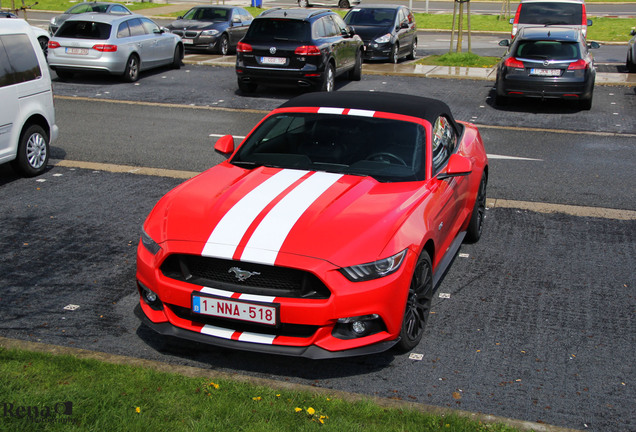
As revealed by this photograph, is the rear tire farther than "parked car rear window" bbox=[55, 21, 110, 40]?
Yes

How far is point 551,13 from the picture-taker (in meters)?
20.8

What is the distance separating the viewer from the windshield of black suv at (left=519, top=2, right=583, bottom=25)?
20.6 m

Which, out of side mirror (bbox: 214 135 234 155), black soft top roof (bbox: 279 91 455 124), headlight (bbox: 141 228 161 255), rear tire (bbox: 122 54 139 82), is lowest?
rear tire (bbox: 122 54 139 82)

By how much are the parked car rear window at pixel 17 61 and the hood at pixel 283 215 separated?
180 inches

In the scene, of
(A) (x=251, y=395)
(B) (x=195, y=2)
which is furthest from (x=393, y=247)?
(B) (x=195, y=2)

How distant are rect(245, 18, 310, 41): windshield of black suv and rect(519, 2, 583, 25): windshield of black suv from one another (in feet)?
24.8

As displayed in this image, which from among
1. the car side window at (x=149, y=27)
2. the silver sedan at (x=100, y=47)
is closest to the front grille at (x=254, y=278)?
the silver sedan at (x=100, y=47)

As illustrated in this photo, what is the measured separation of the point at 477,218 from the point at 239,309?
3.49m

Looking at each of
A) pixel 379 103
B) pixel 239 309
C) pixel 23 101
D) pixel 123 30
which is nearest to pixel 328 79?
pixel 123 30

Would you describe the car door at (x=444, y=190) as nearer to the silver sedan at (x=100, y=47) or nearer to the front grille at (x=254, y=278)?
the front grille at (x=254, y=278)

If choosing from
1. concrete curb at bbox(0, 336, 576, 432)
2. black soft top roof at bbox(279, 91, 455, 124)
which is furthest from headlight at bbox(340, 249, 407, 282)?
black soft top roof at bbox(279, 91, 455, 124)

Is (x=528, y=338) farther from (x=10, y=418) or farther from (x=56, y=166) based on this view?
(x=56, y=166)

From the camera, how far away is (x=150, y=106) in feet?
49.9

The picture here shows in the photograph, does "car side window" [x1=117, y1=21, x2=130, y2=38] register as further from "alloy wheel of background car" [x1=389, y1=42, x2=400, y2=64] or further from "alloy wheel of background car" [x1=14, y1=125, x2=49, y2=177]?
"alloy wheel of background car" [x1=14, y1=125, x2=49, y2=177]
